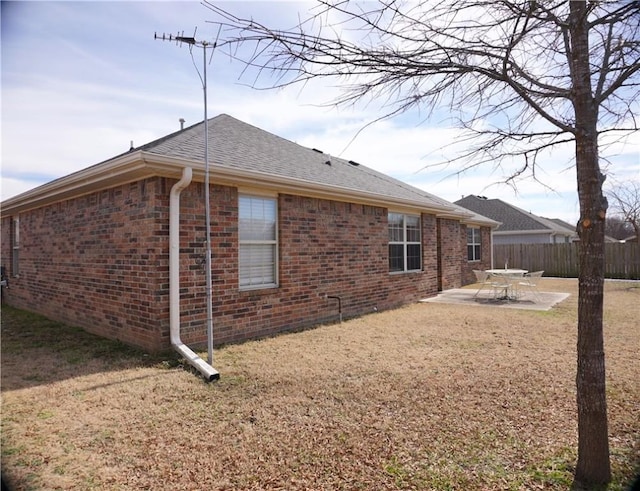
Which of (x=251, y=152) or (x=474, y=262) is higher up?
(x=251, y=152)

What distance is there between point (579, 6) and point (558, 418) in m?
3.54

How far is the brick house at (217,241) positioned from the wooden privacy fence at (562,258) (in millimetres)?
13578

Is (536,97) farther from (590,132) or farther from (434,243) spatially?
(434,243)

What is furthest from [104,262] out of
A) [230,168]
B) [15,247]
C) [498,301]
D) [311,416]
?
[498,301]

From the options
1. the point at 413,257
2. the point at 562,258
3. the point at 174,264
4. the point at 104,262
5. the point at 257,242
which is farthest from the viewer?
the point at 562,258

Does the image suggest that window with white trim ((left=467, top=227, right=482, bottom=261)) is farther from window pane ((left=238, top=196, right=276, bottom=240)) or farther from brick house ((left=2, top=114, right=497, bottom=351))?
window pane ((left=238, top=196, right=276, bottom=240))

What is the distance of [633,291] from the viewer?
48.5 feet

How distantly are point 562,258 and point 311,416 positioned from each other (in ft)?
72.3

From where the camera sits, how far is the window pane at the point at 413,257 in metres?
12.0

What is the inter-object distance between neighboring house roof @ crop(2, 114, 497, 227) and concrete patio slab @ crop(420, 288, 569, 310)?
297cm

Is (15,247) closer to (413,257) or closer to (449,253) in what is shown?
(413,257)

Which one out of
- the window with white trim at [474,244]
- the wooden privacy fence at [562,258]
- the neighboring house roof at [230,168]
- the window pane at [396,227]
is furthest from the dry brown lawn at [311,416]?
the wooden privacy fence at [562,258]

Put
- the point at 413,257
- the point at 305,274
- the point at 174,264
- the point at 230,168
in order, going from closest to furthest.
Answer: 1. the point at 174,264
2. the point at 230,168
3. the point at 305,274
4. the point at 413,257

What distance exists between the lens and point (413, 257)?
1221 cm
